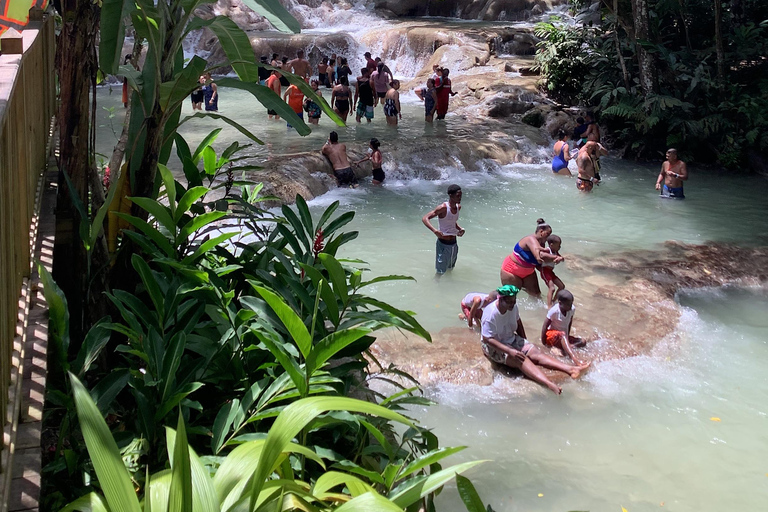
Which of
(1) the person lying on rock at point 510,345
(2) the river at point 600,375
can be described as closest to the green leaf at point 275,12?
(2) the river at point 600,375

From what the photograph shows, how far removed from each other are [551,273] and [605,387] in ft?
6.60

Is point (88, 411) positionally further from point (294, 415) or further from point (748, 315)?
point (748, 315)

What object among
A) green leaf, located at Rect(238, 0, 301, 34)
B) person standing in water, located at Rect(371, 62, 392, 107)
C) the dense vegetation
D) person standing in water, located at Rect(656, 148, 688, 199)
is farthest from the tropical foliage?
person standing in water, located at Rect(371, 62, 392, 107)

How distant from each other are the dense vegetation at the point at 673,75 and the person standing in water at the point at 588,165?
11.6 ft

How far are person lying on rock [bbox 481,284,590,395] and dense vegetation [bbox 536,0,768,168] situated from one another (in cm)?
1110

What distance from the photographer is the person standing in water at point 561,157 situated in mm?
14859

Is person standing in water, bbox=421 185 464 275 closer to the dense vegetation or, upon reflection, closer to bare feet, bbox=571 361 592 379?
bare feet, bbox=571 361 592 379

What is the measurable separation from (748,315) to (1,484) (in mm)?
9057

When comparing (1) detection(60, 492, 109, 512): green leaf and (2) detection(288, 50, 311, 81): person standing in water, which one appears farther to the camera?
(2) detection(288, 50, 311, 81): person standing in water

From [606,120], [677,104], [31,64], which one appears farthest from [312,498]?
[606,120]

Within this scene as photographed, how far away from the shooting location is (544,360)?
7301mm

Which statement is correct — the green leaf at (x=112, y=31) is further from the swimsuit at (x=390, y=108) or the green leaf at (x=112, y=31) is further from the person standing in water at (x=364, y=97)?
the person standing in water at (x=364, y=97)

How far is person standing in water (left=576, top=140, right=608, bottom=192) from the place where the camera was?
13773 mm

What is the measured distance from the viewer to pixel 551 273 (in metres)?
8.88
